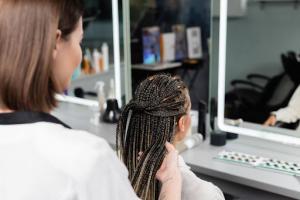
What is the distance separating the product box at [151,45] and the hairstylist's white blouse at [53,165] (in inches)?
85.9

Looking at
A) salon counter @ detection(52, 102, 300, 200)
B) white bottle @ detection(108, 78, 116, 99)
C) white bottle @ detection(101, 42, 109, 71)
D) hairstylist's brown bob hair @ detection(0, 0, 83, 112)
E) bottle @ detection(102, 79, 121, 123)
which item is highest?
hairstylist's brown bob hair @ detection(0, 0, 83, 112)

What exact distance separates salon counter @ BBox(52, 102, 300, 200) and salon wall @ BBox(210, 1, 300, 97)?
62.2 inches

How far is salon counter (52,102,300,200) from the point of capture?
3.54 feet

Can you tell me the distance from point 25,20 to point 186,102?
0.47 metres

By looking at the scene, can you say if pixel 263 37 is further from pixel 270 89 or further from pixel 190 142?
pixel 190 142

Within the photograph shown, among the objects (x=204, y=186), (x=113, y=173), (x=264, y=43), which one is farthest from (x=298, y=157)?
(x=264, y=43)

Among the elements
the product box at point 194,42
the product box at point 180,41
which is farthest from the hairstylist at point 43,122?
the product box at point 194,42

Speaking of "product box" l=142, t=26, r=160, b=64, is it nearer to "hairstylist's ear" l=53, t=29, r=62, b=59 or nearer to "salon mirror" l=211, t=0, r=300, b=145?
"salon mirror" l=211, t=0, r=300, b=145

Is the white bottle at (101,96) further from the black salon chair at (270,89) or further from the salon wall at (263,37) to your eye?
the salon wall at (263,37)

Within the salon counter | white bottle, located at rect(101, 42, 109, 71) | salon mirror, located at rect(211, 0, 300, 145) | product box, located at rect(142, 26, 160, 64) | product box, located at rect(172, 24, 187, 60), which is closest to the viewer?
the salon counter

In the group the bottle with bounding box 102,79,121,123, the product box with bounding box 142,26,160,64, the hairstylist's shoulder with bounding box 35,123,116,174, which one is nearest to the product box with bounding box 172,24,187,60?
the product box with bounding box 142,26,160,64

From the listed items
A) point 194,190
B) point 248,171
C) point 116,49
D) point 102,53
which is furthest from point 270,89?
point 194,190

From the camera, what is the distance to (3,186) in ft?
1.68

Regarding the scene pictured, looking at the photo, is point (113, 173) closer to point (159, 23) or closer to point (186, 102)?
point (186, 102)
